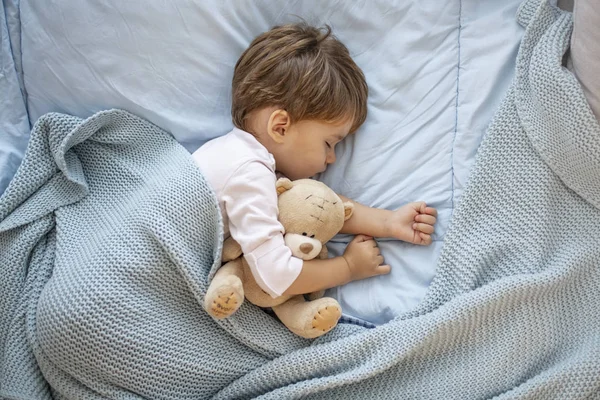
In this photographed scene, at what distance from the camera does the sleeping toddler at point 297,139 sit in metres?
1.25

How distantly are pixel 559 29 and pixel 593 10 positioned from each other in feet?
0.40

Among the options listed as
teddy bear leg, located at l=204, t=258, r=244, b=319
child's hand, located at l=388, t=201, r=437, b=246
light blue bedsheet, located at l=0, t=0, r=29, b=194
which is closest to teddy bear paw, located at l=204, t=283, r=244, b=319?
teddy bear leg, located at l=204, t=258, r=244, b=319

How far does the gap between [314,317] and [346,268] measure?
138 millimetres

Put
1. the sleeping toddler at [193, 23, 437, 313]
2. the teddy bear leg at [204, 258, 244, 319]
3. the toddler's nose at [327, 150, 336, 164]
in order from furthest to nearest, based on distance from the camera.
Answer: the toddler's nose at [327, 150, 336, 164], the sleeping toddler at [193, 23, 437, 313], the teddy bear leg at [204, 258, 244, 319]

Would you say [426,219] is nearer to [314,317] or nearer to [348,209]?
[348,209]

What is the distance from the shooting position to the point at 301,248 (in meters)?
1.22

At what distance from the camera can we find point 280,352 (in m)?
1.24

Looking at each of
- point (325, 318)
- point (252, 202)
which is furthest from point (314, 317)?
point (252, 202)

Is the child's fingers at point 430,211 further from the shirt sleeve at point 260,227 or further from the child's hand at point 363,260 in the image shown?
the shirt sleeve at point 260,227

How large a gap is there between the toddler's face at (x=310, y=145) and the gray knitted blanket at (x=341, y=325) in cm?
19

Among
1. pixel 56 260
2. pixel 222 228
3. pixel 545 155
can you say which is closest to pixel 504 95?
pixel 545 155

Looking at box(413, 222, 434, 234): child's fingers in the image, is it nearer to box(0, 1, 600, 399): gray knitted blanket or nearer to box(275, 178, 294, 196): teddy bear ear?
box(0, 1, 600, 399): gray knitted blanket

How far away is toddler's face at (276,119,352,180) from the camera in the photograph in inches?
52.1

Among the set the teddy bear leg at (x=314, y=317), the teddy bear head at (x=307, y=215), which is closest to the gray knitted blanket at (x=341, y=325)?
the teddy bear leg at (x=314, y=317)
